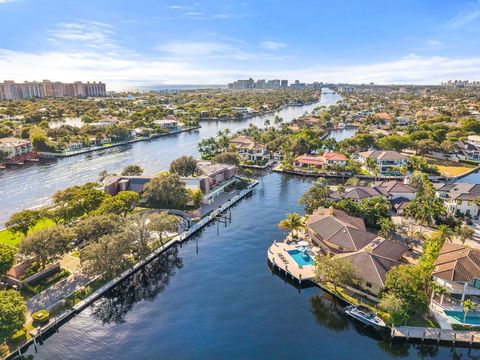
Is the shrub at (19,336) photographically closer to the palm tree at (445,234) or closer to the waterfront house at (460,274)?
the waterfront house at (460,274)

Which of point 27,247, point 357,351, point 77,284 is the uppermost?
point 27,247

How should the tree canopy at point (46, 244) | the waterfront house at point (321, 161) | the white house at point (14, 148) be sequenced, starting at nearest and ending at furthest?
the tree canopy at point (46, 244)
the waterfront house at point (321, 161)
the white house at point (14, 148)

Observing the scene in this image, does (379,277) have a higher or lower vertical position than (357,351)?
higher

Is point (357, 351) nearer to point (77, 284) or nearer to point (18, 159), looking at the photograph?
point (77, 284)

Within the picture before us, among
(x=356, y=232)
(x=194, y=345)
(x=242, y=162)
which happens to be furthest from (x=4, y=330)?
(x=242, y=162)

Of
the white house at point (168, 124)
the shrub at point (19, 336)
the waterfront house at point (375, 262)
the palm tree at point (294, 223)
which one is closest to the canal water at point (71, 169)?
the white house at point (168, 124)

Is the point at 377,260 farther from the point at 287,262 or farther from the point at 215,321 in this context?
the point at 215,321

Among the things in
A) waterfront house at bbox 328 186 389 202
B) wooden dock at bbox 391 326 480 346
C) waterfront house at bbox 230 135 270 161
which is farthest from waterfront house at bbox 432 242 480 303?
waterfront house at bbox 230 135 270 161
